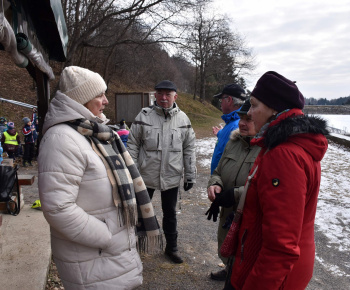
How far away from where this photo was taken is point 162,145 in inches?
135

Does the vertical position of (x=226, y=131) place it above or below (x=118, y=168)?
above

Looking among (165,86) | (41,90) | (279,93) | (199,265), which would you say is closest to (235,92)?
(165,86)

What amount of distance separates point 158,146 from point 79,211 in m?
1.83

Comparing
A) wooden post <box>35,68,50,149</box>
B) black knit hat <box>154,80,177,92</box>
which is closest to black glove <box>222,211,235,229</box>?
black knit hat <box>154,80,177,92</box>

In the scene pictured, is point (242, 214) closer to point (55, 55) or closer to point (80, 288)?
point (80, 288)

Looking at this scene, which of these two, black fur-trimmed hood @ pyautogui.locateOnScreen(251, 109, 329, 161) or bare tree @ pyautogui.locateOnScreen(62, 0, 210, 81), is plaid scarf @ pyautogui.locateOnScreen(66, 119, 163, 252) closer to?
black fur-trimmed hood @ pyautogui.locateOnScreen(251, 109, 329, 161)

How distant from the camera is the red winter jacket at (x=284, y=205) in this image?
1.32 m

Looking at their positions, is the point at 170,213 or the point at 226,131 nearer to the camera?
the point at 226,131

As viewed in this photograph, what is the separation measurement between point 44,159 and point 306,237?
140 centimetres

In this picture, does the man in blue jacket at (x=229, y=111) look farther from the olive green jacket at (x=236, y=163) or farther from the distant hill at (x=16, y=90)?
the distant hill at (x=16, y=90)

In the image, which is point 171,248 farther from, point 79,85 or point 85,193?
point 79,85

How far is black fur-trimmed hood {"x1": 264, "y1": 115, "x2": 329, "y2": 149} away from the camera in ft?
4.52

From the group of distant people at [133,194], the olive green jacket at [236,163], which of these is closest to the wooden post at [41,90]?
the group of distant people at [133,194]

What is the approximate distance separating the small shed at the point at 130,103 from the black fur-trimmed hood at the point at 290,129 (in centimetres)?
1305
